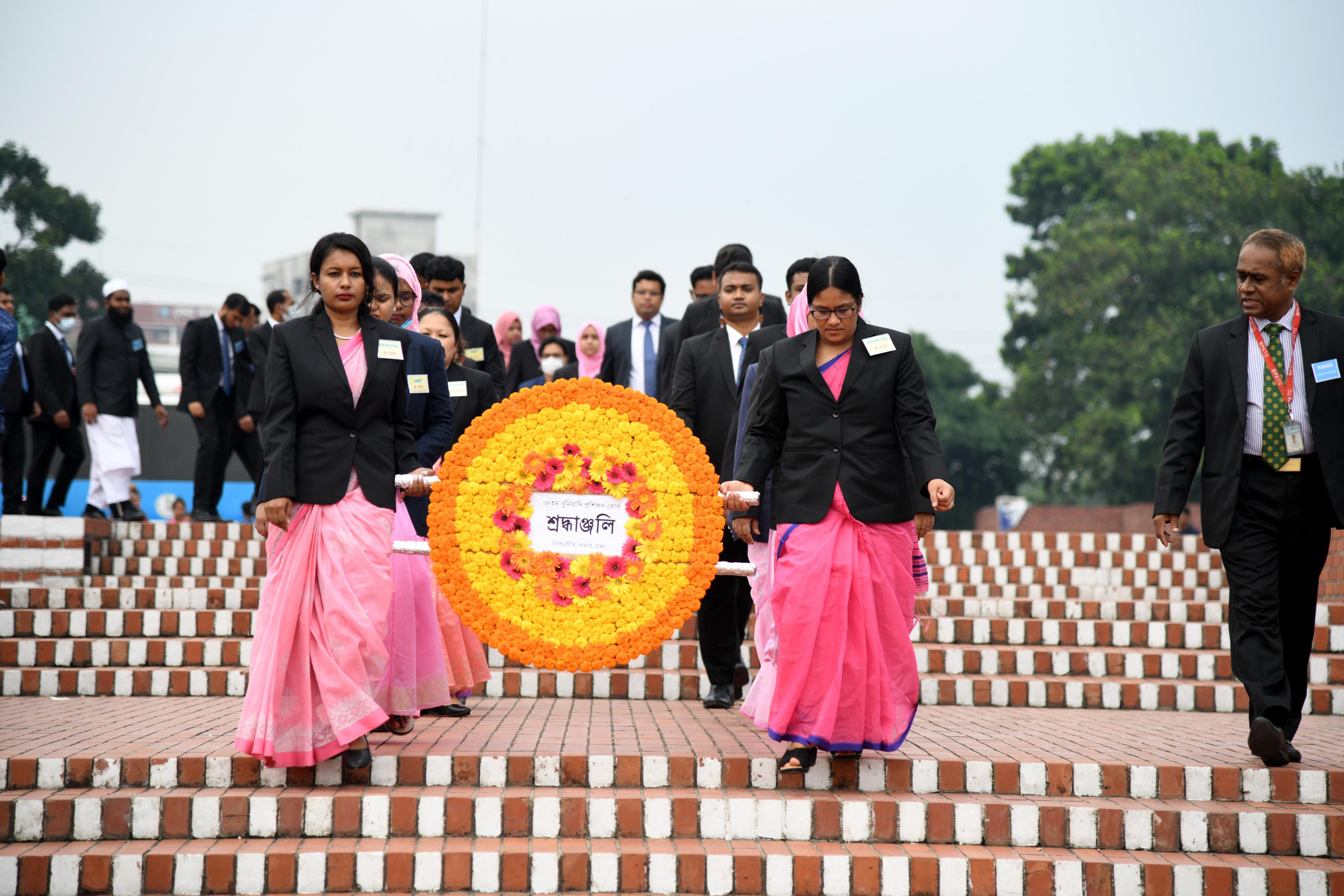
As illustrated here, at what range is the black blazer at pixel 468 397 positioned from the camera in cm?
673

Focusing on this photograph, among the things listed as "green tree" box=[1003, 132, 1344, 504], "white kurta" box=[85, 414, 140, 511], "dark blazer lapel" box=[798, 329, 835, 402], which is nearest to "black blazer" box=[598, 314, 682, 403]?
"white kurta" box=[85, 414, 140, 511]

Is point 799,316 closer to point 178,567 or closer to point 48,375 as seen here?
point 178,567

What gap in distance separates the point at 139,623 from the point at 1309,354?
21.6ft

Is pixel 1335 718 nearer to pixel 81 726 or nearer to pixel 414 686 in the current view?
pixel 414 686

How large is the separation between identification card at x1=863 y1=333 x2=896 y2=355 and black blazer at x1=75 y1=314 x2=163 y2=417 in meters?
7.88

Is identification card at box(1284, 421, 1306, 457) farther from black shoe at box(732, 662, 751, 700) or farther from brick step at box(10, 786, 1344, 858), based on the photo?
black shoe at box(732, 662, 751, 700)

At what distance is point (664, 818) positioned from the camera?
4.76 metres

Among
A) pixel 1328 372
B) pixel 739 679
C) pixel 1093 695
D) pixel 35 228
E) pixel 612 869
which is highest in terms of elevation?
pixel 35 228

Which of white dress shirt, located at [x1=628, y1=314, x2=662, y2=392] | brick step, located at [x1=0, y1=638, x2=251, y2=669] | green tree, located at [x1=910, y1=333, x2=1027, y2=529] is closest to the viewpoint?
brick step, located at [x1=0, y1=638, x2=251, y2=669]

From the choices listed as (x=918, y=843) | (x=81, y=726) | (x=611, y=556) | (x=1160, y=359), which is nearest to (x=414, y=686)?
(x=611, y=556)

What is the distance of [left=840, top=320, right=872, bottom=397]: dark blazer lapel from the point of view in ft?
16.4

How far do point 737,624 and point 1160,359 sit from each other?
30.6m

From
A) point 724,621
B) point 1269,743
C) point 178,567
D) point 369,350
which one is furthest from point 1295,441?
point 178,567

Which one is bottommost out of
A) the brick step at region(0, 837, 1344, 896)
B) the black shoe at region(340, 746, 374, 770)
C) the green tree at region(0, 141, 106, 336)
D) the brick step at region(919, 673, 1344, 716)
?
the brick step at region(0, 837, 1344, 896)
